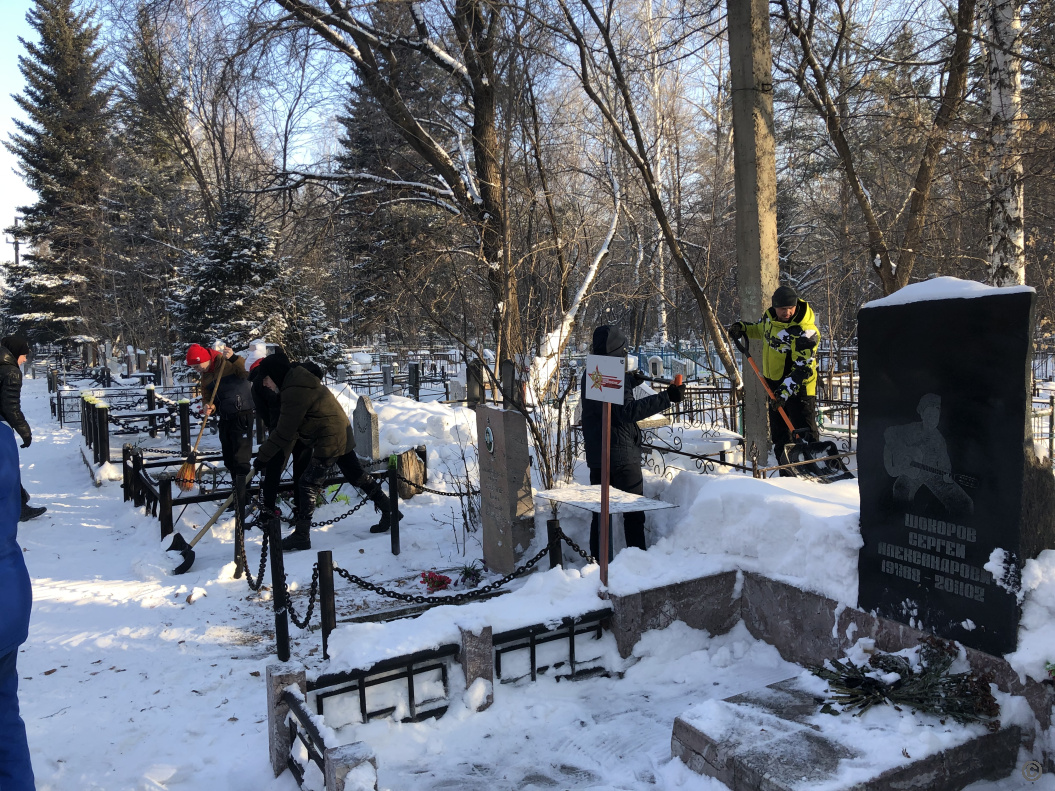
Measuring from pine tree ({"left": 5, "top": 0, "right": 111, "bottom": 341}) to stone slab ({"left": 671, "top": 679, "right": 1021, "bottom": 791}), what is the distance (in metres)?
40.2

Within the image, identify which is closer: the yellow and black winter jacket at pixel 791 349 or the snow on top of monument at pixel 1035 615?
the snow on top of monument at pixel 1035 615

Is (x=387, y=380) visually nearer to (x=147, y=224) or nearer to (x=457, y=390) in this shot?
(x=457, y=390)

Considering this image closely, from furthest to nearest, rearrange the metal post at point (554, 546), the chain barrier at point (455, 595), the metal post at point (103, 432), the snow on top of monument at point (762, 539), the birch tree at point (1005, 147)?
the metal post at point (103, 432), the birch tree at point (1005, 147), the metal post at point (554, 546), the chain barrier at point (455, 595), the snow on top of monument at point (762, 539)

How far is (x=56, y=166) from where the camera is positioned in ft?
122

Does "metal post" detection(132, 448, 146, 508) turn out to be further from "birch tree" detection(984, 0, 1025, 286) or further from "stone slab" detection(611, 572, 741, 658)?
"birch tree" detection(984, 0, 1025, 286)

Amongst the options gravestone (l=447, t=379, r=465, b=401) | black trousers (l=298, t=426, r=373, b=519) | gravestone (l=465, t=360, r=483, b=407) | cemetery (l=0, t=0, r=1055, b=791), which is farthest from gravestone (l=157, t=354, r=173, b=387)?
black trousers (l=298, t=426, r=373, b=519)

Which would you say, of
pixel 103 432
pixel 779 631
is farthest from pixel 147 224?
pixel 779 631

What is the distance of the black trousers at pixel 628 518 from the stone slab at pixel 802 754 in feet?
7.19

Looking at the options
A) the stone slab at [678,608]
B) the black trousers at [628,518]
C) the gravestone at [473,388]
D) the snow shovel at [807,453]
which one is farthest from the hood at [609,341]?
the gravestone at [473,388]

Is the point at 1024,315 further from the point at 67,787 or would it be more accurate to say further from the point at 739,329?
the point at 67,787

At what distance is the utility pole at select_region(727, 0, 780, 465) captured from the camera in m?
7.70

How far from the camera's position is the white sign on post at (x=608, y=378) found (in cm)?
489

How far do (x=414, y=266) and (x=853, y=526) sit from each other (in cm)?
1047

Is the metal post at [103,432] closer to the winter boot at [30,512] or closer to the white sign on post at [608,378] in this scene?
the winter boot at [30,512]
